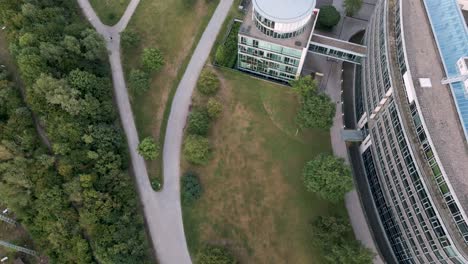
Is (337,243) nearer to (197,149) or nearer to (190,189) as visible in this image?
(190,189)

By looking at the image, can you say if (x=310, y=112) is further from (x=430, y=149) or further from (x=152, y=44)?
(x=152, y=44)

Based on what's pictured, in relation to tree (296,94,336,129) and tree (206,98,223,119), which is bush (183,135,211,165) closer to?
tree (206,98,223,119)

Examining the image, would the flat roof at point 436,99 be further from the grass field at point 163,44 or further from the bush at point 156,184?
the bush at point 156,184

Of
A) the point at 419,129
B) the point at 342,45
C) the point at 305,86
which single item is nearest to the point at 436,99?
the point at 419,129

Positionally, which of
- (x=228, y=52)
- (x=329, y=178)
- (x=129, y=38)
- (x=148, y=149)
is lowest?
(x=329, y=178)

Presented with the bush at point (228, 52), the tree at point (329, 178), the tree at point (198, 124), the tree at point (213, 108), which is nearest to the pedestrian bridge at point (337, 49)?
the bush at point (228, 52)

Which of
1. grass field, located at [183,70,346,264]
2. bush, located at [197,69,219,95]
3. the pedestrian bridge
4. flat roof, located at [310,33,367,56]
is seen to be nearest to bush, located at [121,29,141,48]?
bush, located at [197,69,219,95]

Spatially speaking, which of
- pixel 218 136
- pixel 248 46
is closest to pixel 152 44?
pixel 248 46
